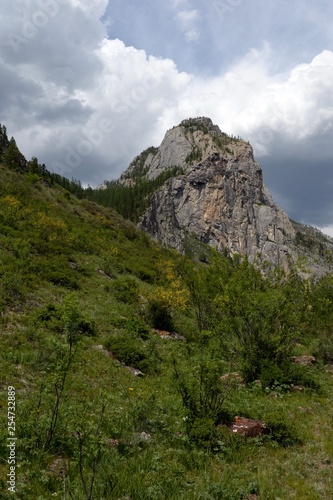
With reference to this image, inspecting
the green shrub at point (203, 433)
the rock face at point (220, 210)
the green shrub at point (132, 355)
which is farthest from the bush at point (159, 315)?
the rock face at point (220, 210)

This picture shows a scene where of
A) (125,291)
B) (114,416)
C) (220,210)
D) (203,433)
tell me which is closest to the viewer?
(203,433)

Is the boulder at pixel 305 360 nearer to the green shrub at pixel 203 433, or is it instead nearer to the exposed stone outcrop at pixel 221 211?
the green shrub at pixel 203 433

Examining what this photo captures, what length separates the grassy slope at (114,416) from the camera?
5.09 meters

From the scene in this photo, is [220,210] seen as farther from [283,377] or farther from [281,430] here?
[281,430]

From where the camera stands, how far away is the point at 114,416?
7.47 metres

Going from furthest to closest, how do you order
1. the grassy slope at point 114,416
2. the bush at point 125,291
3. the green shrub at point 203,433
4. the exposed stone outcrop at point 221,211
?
the exposed stone outcrop at point 221,211
the bush at point 125,291
the green shrub at point 203,433
the grassy slope at point 114,416

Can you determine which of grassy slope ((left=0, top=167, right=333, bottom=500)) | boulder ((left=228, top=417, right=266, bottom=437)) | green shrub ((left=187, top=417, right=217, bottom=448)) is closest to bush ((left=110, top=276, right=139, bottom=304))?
grassy slope ((left=0, top=167, right=333, bottom=500))

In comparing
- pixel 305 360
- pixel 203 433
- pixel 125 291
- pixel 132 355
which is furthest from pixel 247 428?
pixel 125 291

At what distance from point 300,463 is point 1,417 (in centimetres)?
575

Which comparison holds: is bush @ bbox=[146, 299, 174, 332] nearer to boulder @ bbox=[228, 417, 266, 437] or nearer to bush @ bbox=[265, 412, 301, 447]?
boulder @ bbox=[228, 417, 266, 437]

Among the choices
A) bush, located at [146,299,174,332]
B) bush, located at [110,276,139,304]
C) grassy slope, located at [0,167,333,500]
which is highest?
bush, located at [110,276,139,304]

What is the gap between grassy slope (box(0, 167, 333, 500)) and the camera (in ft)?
16.7

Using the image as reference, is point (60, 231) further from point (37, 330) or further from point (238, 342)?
point (238, 342)

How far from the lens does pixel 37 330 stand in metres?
11.6
